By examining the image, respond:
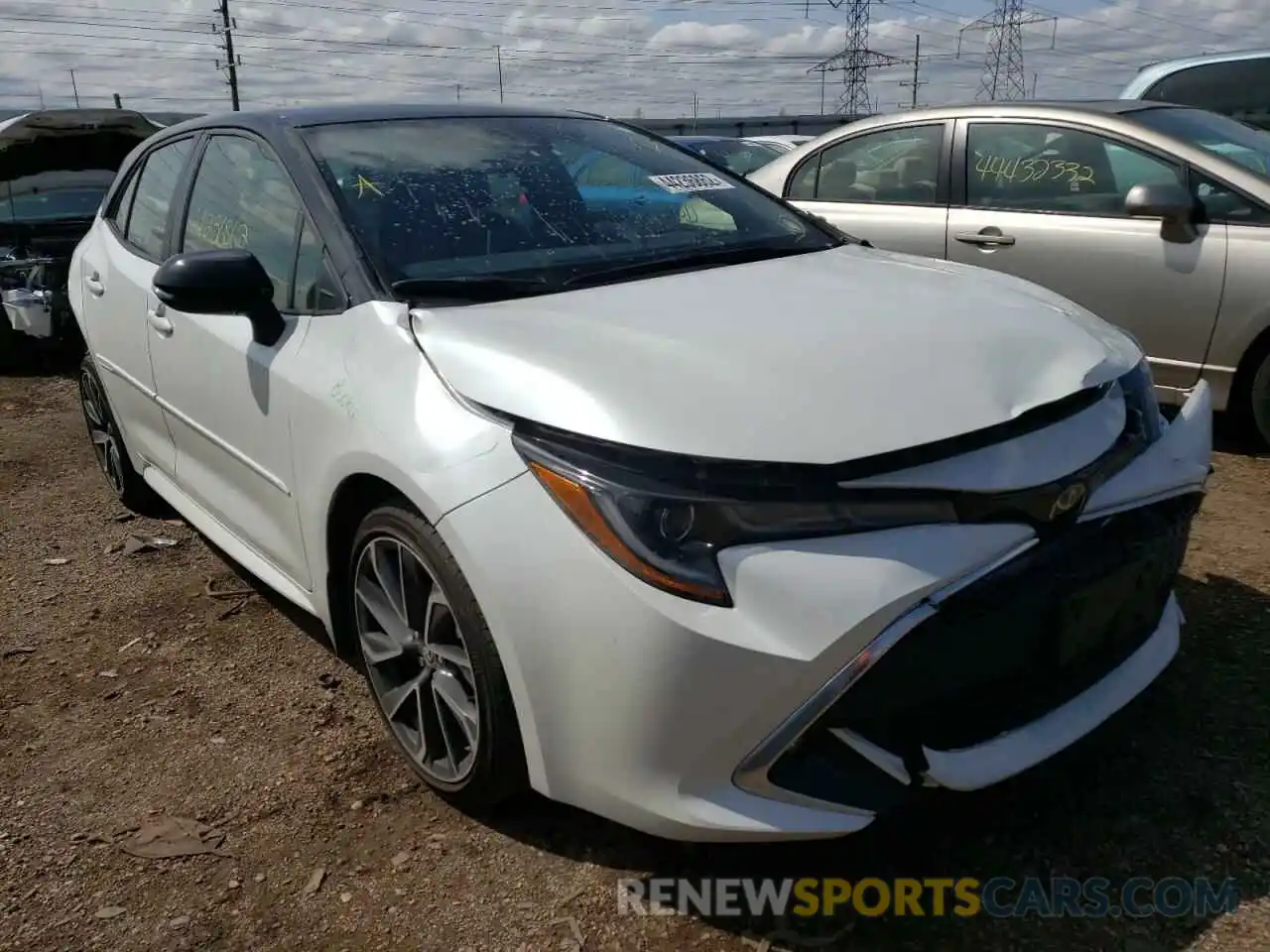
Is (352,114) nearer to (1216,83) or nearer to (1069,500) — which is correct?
(1069,500)

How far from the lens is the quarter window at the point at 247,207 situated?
2695mm

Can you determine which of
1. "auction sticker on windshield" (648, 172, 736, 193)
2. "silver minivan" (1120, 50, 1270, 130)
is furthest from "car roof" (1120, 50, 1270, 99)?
"auction sticker on windshield" (648, 172, 736, 193)

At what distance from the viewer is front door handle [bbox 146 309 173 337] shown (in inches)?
124

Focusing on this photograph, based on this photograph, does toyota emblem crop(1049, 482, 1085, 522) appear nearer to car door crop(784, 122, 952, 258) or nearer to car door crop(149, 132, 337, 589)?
car door crop(149, 132, 337, 589)

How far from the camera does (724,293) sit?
7.93 ft

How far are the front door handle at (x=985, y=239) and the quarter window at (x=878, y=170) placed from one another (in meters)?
0.29

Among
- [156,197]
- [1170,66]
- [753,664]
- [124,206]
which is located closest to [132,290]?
[156,197]

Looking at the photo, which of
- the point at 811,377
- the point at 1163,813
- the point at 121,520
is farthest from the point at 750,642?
the point at 121,520

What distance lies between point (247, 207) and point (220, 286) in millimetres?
571

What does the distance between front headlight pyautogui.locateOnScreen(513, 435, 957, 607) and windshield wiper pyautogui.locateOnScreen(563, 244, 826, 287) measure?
0.84 metres

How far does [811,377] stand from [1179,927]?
1.22 meters

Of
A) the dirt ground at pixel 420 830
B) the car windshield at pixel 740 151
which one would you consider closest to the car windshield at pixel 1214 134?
the dirt ground at pixel 420 830

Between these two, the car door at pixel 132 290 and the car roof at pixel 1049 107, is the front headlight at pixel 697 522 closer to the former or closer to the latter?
the car door at pixel 132 290

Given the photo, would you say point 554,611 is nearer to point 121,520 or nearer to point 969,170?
point 121,520
